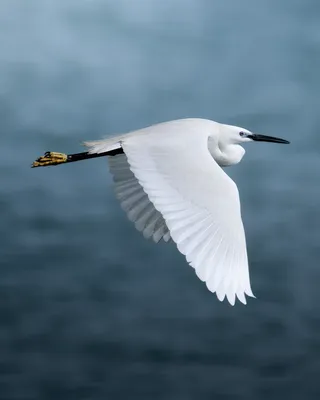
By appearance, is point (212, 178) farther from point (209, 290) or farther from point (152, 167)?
point (209, 290)

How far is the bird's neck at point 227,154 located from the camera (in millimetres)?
4335

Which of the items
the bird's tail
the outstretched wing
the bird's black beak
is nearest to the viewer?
the outstretched wing

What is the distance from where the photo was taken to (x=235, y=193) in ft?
11.8

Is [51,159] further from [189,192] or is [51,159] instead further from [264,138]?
[189,192]

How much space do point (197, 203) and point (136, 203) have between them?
0.79 meters

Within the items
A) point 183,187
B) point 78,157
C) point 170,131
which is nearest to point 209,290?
point 183,187

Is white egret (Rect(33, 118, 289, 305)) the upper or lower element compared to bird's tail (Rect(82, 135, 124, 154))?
lower

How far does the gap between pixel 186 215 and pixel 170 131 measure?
1.96 feet

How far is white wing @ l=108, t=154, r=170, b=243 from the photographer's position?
4.21 meters

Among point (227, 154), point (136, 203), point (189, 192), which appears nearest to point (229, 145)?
point (227, 154)

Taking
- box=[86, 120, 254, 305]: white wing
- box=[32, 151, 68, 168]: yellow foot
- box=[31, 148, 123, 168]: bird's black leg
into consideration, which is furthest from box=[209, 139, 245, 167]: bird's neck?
box=[32, 151, 68, 168]: yellow foot

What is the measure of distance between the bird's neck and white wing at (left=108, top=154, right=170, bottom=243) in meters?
0.34

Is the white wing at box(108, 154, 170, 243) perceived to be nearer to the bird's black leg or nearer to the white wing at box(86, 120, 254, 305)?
the bird's black leg

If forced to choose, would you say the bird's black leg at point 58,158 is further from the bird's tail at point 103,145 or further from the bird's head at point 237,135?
the bird's head at point 237,135
